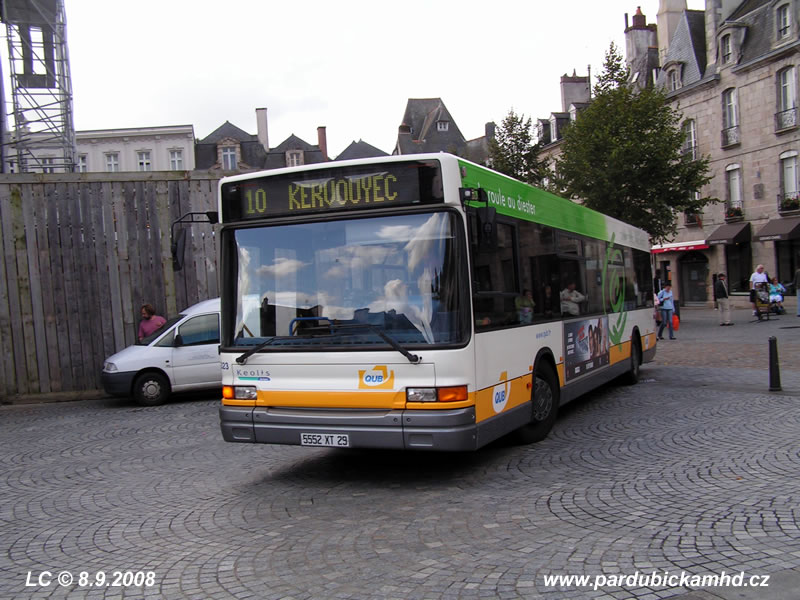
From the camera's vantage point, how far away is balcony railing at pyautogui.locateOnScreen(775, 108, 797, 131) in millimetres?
31578

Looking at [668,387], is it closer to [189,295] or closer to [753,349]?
[753,349]

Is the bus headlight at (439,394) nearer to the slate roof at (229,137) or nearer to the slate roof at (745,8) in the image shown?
the slate roof at (745,8)

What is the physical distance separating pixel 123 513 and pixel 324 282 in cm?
244

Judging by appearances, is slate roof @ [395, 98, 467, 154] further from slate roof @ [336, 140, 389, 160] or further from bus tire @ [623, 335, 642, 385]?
bus tire @ [623, 335, 642, 385]

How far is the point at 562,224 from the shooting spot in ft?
29.5

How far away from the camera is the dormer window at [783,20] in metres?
32.2

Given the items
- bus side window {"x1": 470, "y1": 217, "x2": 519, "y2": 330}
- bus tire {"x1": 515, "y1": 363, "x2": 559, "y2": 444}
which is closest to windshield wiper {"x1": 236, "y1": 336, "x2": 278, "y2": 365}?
bus side window {"x1": 470, "y1": 217, "x2": 519, "y2": 330}

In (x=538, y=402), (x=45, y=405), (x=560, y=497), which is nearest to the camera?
(x=560, y=497)

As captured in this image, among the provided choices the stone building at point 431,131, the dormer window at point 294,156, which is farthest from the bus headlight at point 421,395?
the stone building at point 431,131

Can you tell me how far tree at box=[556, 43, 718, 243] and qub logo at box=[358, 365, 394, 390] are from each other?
2243 cm

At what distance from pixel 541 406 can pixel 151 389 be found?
7798 millimetres

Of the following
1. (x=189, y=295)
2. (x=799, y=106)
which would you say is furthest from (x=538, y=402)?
(x=799, y=106)

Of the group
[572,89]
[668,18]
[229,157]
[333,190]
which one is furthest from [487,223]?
[229,157]

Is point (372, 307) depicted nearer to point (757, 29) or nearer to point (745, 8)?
point (757, 29)
